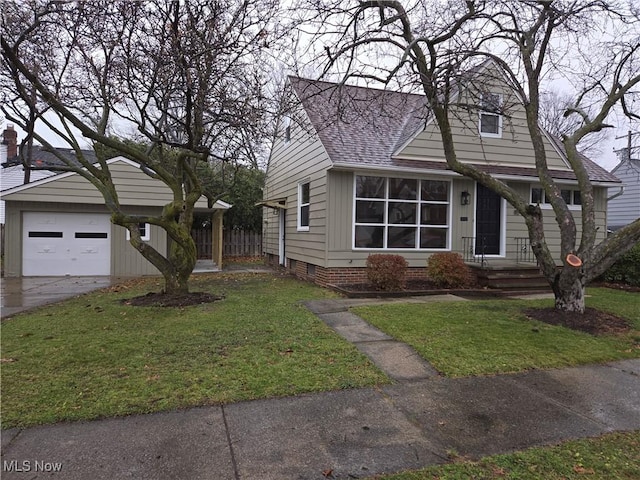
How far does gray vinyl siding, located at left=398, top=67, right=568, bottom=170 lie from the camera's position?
35.7ft

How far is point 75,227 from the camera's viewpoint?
44.0ft

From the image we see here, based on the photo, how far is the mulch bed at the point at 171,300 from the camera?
7737mm

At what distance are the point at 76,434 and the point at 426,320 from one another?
503 cm

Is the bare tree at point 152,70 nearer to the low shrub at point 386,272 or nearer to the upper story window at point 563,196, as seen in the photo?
the low shrub at point 386,272

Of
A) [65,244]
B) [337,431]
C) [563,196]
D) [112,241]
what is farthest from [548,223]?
[65,244]

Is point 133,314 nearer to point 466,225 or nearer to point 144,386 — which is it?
point 144,386

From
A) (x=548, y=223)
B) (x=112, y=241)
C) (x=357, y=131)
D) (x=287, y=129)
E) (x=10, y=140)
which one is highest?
(x=10, y=140)

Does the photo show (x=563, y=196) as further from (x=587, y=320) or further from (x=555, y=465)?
(x=555, y=465)

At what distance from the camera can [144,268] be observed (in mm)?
13945

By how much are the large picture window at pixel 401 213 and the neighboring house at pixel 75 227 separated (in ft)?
24.2

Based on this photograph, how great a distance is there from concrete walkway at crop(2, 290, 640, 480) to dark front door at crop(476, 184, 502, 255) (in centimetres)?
750

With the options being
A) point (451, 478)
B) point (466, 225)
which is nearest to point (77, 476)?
point (451, 478)

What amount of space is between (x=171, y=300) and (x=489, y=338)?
5848mm

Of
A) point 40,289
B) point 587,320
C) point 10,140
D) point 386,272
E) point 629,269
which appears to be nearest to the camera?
point 587,320
